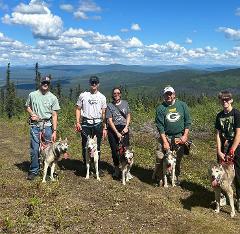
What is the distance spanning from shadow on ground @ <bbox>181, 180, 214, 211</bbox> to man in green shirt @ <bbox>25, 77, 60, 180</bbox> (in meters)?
5.12

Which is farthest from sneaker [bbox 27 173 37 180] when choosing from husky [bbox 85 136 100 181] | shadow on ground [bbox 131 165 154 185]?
shadow on ground [bbox 131 165 154 185]

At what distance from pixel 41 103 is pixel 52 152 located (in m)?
1.75

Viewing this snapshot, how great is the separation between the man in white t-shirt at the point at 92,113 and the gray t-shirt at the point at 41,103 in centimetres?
101

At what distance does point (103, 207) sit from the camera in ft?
37.3

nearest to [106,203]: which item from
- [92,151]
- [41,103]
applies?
[92,151]

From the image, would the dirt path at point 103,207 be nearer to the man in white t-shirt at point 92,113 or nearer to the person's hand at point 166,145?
the person's hand at point 166,145

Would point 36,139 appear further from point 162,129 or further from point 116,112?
point 162,129

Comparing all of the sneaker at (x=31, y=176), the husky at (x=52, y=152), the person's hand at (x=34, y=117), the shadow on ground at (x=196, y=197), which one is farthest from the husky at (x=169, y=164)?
the sneaker at (x=31, y=176)

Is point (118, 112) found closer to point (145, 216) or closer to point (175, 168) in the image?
point (175, 168)

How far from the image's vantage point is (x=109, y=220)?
10336mm

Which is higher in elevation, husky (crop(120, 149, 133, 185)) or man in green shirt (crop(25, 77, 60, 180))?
man in green shirt (crop(25, 77, 60, 180))

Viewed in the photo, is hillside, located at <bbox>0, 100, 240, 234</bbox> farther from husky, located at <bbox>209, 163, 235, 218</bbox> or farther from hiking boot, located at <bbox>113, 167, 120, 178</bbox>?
husky, located at <bbox>209, 163, 235, 218</bbox>

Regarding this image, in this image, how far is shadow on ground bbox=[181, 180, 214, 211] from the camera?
39.6 feet

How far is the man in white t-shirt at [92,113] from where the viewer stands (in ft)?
45.2
